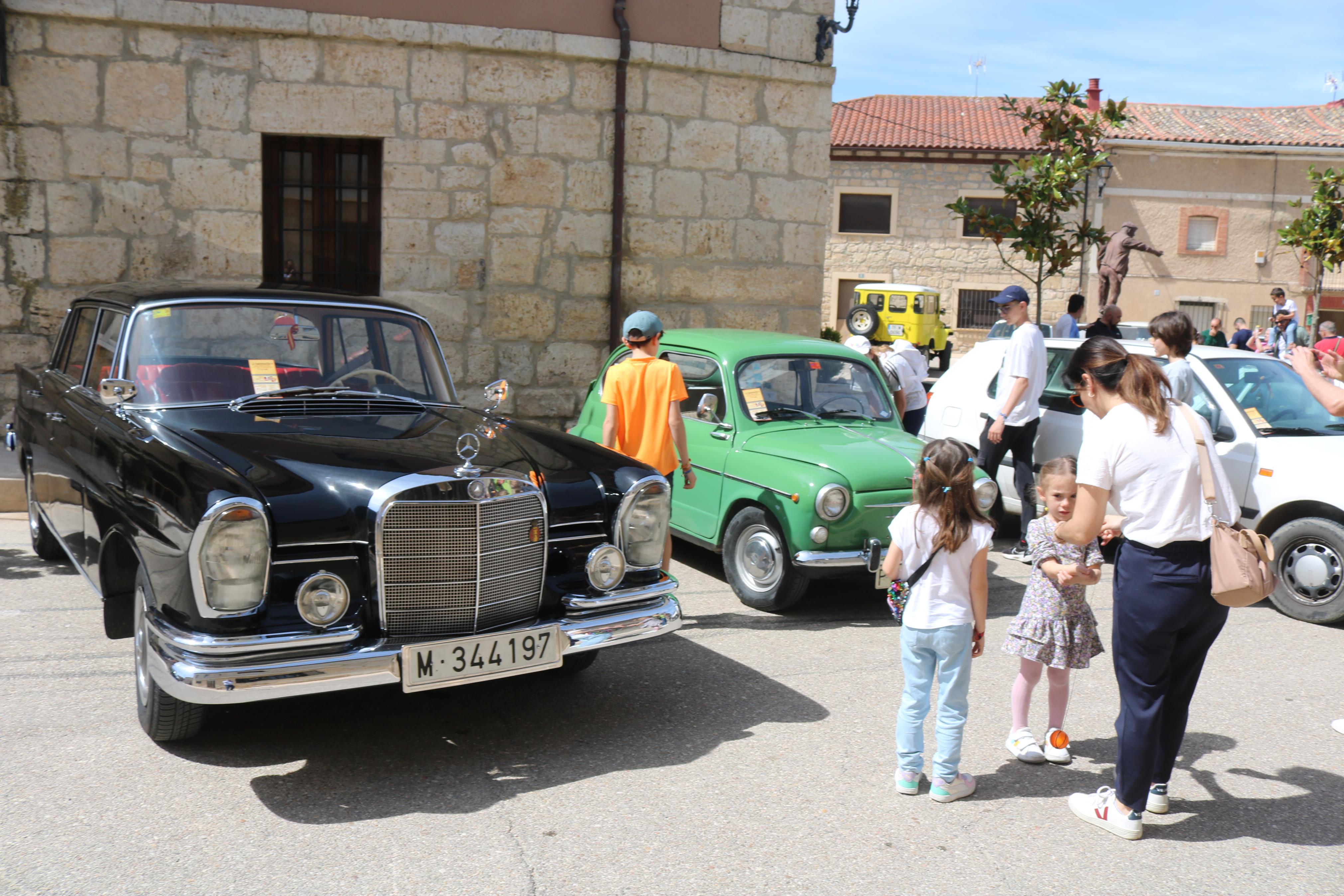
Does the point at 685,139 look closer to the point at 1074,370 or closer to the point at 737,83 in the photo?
the point at 737,83

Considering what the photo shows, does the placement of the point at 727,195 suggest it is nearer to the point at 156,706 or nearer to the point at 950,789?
the point at 950,789

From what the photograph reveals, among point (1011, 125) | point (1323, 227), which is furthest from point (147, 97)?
point (1011, 125)

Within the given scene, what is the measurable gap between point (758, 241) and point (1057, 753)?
7.82m

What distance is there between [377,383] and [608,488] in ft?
4.47

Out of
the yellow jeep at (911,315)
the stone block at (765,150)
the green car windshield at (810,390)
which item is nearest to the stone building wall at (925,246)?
the yellow jeep at (911,315)

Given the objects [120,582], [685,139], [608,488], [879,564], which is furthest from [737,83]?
[120,582]

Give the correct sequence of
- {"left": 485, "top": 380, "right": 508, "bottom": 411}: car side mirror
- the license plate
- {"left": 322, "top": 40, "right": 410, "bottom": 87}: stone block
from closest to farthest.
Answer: the license plate, {"left": 485, "top": 380, "right": 508, "bottom": 411}: car side mirror, {"left": 322, "top": 40, "right": 410, "bottom": 87}: stone block

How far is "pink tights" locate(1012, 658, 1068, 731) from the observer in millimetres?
3967

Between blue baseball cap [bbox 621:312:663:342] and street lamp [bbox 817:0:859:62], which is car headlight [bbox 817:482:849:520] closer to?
blue baseball cap [bbox 621:312:663:342]

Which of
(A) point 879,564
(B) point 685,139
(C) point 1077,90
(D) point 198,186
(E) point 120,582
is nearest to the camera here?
(E) point 120,582

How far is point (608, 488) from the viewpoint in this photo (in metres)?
4.23

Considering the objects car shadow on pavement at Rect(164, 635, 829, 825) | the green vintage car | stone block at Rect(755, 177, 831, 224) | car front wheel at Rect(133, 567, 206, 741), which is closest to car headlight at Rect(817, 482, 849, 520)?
the green vintage car

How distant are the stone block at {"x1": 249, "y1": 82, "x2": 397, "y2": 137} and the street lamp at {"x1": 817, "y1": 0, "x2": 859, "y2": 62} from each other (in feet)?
14.1

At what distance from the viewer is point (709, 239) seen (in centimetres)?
1090
